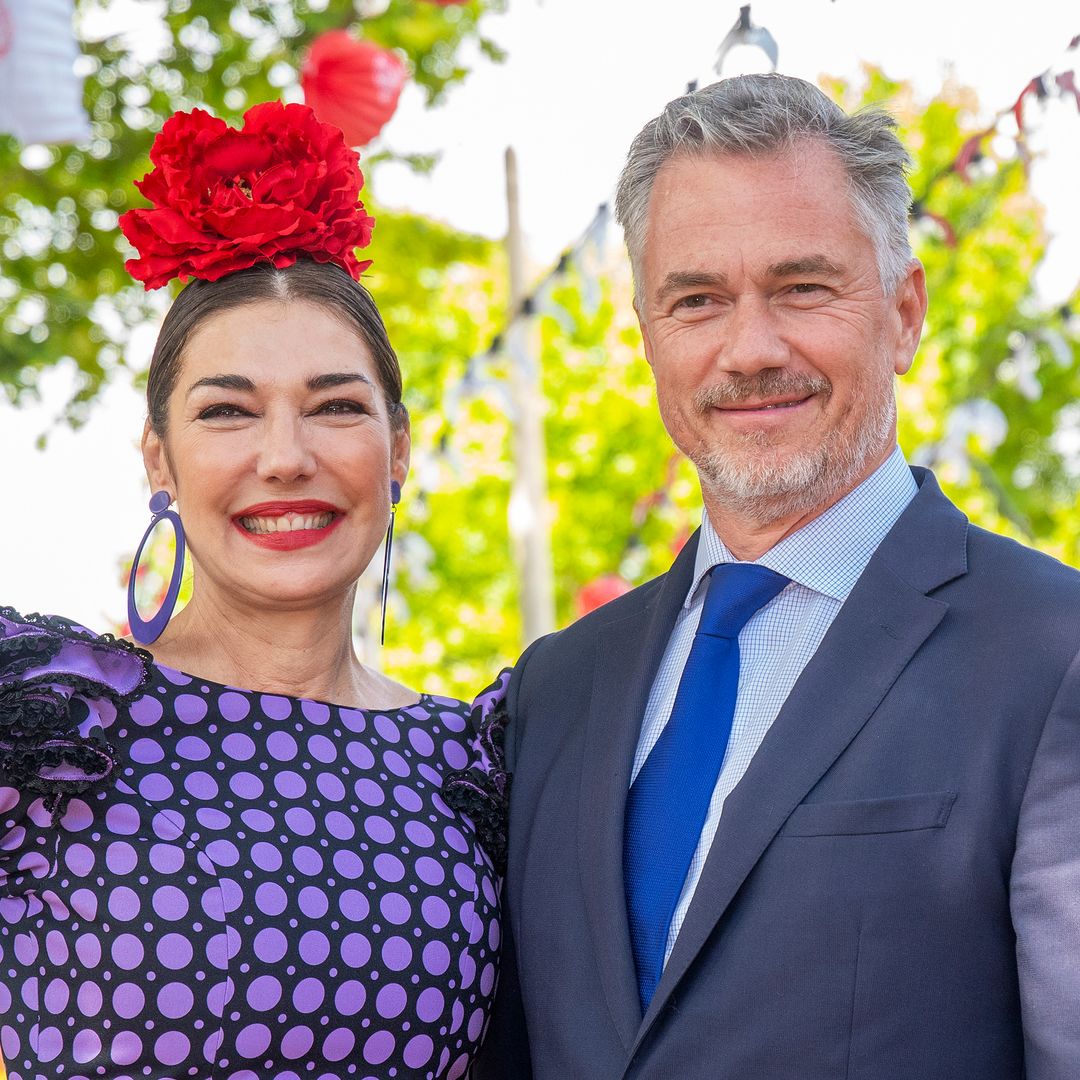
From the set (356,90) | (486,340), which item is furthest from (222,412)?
(486,340)

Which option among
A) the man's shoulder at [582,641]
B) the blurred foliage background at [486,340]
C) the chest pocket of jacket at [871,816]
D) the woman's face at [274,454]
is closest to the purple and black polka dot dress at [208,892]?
the woman's face at [274,454]

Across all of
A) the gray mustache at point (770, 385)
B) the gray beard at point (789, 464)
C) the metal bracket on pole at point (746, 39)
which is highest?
the metal bracket on pole at point (746, 39)

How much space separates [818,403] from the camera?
2.34 meters

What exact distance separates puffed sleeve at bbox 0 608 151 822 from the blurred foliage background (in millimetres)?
3287

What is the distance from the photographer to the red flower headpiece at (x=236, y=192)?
2562 mm

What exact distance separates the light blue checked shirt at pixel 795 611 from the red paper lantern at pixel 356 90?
150 inches

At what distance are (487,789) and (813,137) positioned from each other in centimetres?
126

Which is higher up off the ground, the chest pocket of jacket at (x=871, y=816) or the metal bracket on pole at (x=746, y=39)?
the metal bracket on pole at (x=746, y=39)

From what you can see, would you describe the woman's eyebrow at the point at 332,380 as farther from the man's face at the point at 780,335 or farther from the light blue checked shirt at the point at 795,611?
the light blue checked shirt at the point at 795,611

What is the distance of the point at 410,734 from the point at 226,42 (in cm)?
610

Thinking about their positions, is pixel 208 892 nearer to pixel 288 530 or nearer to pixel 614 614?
pixel 288 530

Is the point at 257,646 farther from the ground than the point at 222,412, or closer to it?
closer to it

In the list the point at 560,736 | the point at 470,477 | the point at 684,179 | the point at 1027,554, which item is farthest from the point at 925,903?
the point at 470,477

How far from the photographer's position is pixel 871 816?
6.59ft
